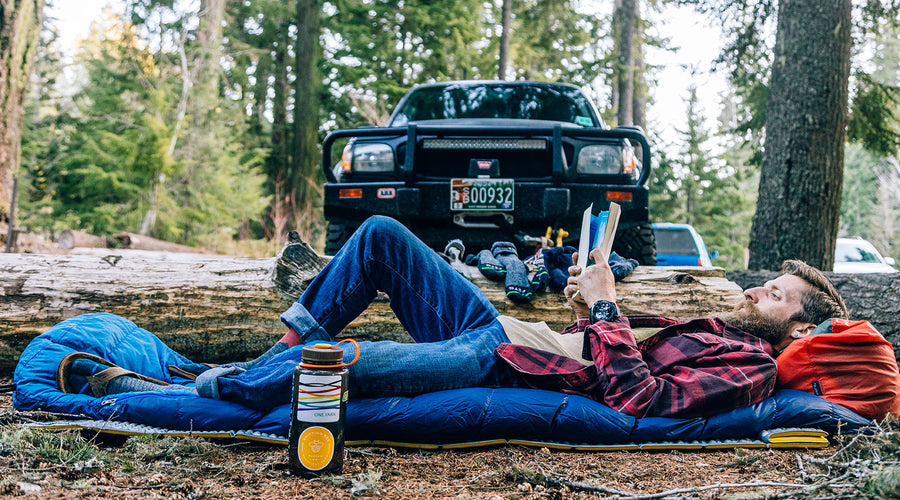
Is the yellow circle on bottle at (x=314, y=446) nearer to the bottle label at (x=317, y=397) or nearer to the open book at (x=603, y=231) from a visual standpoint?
the bottle label at (x=317, y=397)

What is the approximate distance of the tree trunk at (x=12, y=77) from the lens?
907 cm

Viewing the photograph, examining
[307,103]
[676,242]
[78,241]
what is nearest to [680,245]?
[676,242]

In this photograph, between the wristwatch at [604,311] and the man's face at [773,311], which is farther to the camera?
the man's face at [773,311]

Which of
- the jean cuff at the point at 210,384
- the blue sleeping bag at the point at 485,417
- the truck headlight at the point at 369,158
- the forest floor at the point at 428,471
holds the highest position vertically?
the truck headlight at the point at 369,158

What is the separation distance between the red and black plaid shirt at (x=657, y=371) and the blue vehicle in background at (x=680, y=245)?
26.5 feet

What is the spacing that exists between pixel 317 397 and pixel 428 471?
1.59ft

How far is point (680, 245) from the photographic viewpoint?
10742mm

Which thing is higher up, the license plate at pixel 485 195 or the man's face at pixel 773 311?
the license plate at pixel 485 195

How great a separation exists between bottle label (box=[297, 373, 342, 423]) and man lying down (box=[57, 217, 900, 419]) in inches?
12.7

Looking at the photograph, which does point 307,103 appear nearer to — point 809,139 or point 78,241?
point 78,241

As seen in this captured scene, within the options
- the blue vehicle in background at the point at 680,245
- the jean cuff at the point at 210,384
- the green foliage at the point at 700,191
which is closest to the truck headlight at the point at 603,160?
the jean cuff at the point at 210,384

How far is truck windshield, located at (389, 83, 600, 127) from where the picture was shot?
5.61 metres

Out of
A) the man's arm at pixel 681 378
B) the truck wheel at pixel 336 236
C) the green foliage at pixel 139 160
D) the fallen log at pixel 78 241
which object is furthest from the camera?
the green foliage at pixel 139 160

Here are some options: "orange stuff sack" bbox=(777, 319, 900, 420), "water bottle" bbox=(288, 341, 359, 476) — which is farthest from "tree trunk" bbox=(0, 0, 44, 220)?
"orange stuff sack" bbox=(777, 319, 900, 420)
